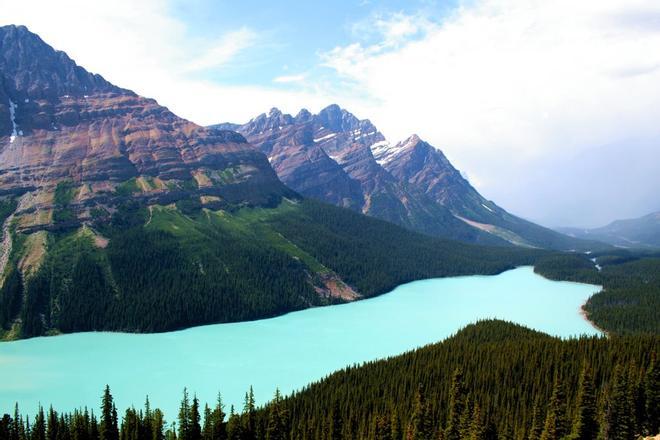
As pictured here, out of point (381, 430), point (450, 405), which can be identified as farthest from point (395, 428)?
point (450, 405)

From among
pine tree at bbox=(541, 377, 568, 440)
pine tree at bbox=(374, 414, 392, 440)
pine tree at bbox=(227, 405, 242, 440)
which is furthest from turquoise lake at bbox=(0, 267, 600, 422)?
pine tree at bbox=(541, 377, 568, 440)

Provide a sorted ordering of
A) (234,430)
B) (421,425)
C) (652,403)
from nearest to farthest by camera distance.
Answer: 1. (234,430)
2. (421,425)
3. (652,403)

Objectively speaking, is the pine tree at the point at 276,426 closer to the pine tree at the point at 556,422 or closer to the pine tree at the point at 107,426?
the pine tree at the point at 107,426

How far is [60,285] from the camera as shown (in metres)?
147

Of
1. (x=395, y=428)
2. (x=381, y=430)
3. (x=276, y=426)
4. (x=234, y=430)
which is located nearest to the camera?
(x=381, y=430)

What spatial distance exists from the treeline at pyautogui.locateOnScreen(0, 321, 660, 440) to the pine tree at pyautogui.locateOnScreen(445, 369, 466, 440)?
0.14 meters

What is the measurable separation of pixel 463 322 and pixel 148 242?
102 metres

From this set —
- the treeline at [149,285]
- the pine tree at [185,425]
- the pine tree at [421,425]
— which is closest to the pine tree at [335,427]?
the pine tree at [421,425]

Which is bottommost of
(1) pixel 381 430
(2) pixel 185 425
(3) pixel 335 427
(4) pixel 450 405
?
(3) pixel 335 427

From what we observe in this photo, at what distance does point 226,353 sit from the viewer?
116 meters

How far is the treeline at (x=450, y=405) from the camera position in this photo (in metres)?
59.2

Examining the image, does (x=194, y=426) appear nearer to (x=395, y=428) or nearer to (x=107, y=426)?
(x=107, y=426)

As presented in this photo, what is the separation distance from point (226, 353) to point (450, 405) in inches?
2346

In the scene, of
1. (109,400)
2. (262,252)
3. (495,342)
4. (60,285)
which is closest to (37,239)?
(60,285)
